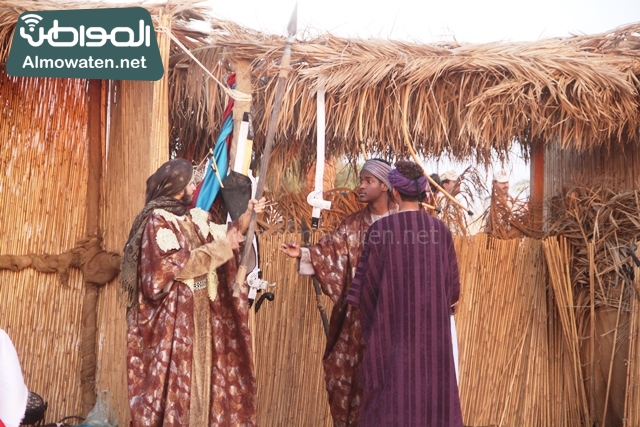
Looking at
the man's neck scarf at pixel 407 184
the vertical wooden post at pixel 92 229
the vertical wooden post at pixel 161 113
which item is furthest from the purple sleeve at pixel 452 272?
the vertical wooden post at pixel 92 229

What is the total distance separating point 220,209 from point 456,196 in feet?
6.48

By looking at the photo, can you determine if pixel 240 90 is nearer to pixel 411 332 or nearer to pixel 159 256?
pixel 159 256

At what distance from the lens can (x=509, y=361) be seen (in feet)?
24.1

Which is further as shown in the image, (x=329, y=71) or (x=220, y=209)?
(x=329, y=71)

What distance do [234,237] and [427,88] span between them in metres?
2.00

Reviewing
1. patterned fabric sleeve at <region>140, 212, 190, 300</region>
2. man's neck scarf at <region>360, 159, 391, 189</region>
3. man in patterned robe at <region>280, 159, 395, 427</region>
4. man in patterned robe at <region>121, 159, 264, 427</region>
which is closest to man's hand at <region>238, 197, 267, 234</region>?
man in patterned robe at <region>121, 159, 264, 427</region>

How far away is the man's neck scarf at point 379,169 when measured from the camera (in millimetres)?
6480

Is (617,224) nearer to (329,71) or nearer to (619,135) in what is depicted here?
(619,135)

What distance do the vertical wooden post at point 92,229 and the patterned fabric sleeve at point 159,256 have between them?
1311 millimetres

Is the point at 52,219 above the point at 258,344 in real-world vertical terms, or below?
above

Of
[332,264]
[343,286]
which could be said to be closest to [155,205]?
[332,264]

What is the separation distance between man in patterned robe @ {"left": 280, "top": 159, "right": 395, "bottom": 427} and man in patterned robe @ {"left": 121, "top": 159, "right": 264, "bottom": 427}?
58 cm

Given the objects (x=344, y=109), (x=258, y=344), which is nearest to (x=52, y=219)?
(x=258, y=344)

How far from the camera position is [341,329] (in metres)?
6.49
